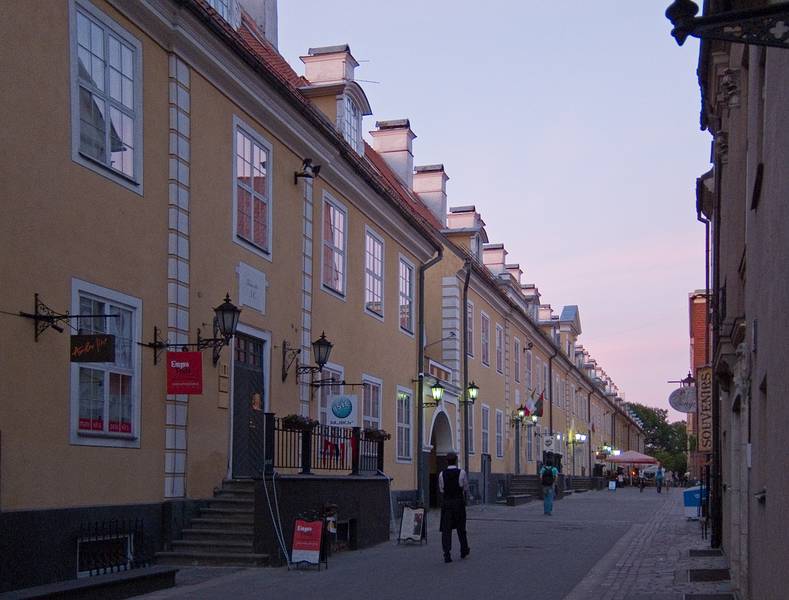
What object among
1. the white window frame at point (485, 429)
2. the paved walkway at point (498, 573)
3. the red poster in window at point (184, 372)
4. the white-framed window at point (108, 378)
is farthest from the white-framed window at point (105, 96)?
A: the white window frame at point (485, 429)

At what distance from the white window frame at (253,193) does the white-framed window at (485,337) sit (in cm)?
2134

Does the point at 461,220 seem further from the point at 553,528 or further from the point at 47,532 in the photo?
the point at 47,532

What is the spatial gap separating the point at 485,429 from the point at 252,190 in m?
23.2

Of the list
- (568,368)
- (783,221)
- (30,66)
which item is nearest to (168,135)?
(30,66)

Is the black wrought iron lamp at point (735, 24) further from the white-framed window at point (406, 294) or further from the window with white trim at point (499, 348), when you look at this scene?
the window with white trim at point (499, 348)

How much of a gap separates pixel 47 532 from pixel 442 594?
4.46m

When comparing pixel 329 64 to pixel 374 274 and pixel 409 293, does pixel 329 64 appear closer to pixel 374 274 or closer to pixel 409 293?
pixel 374 274

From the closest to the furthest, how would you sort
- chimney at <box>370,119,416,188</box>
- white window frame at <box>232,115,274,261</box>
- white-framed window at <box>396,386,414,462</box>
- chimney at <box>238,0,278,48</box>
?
white window frame at <box>232,115,274,261</box>
chimney at <box>238,0,278,48</box>
white-framed window at <box>396,386,414,462</box>
chimney at <box>370,119,416,188</box>

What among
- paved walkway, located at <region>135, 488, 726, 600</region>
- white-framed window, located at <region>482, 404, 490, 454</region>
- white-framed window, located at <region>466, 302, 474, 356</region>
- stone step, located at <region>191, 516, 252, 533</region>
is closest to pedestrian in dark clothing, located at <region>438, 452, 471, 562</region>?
paved walkway, located at <region>135, 488, 726, 600</region>

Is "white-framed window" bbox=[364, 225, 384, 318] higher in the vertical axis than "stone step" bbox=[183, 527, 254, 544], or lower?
higher

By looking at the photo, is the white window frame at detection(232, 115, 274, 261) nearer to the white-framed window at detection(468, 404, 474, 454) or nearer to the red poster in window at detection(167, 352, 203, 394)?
the red poster in window at detection(167, 352, 203, 394)

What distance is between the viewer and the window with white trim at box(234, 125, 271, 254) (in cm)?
1831

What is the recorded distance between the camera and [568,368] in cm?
6538

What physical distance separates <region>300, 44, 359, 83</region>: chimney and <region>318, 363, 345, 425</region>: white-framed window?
22.9 feet
